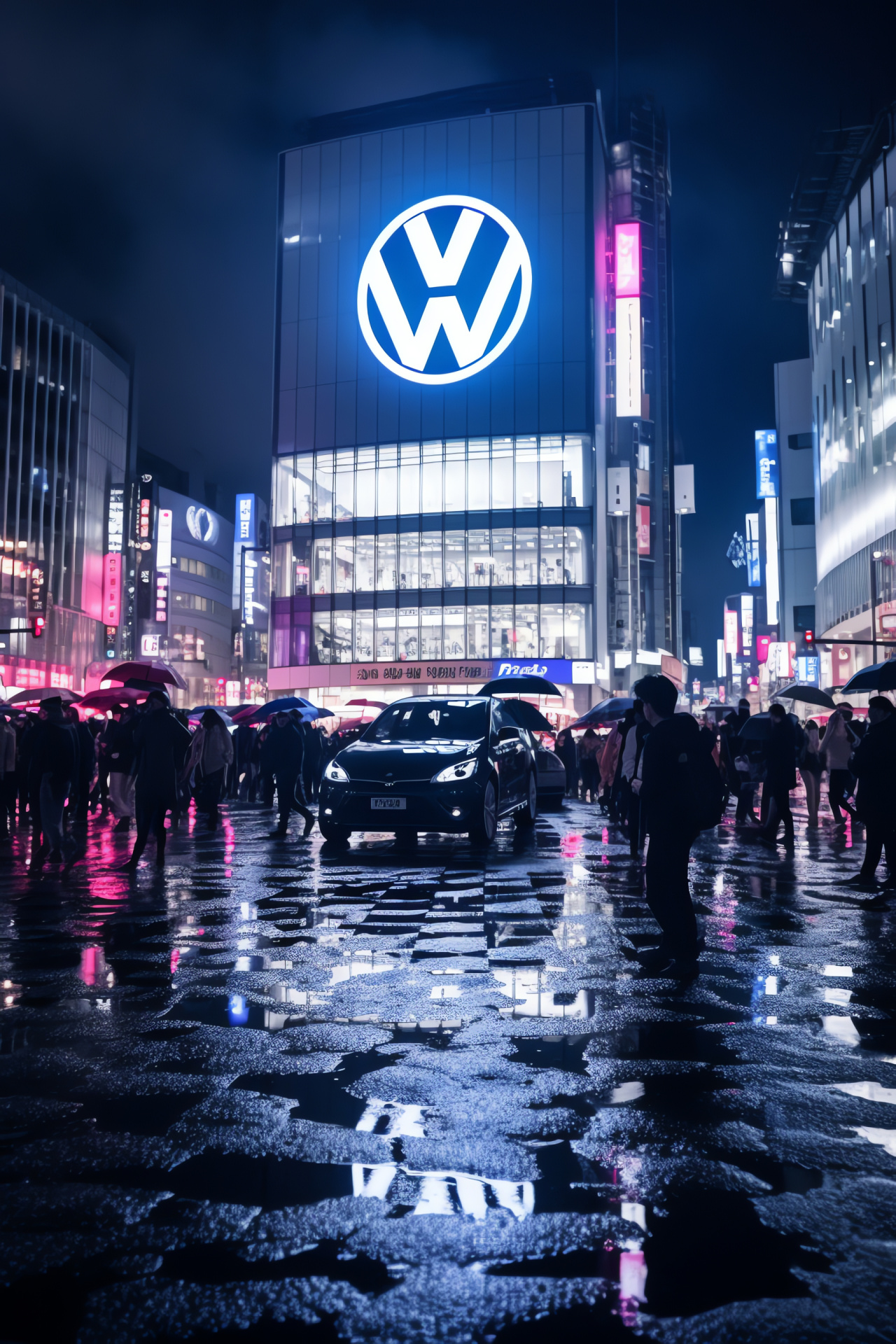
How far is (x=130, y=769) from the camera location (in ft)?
53.1

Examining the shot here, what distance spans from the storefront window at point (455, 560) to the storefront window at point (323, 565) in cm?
649

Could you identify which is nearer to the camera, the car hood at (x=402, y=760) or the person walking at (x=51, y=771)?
the person walking at (x=51, y=771)

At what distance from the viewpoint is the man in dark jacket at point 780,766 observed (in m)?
14.0

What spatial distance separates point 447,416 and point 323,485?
25.1ft

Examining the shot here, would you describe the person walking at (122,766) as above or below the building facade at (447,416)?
below

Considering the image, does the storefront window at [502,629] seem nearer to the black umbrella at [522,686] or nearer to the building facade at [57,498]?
the black umbrella at [522,686]

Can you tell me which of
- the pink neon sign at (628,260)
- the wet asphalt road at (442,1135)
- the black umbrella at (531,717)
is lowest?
the wet asphalt road at (442,1135)

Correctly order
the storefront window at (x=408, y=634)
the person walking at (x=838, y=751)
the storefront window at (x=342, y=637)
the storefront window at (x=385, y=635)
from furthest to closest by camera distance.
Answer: the storefront window at (x=342, y=637)
the storefront window at (x=385, y=635)
the storefront window at (x=408, y=634)
the person walking at (x=838, y=751)

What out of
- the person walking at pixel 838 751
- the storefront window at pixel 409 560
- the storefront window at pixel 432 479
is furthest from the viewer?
the storefront window at pixel 432 479

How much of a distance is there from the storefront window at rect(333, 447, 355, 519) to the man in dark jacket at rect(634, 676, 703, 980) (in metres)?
51.1

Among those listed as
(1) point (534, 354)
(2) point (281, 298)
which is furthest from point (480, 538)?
(2) point (281, 298)

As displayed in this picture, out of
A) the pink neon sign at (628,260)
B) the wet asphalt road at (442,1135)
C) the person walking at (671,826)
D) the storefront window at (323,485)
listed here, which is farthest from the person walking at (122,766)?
the pink neon sign at (628,260)

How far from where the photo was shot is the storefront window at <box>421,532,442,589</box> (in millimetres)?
54688

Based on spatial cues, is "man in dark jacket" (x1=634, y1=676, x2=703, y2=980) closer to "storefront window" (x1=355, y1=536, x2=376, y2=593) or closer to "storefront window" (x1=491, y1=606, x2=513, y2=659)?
"storefront window" (x1=491, y1=606, x2=513, y2=659)
